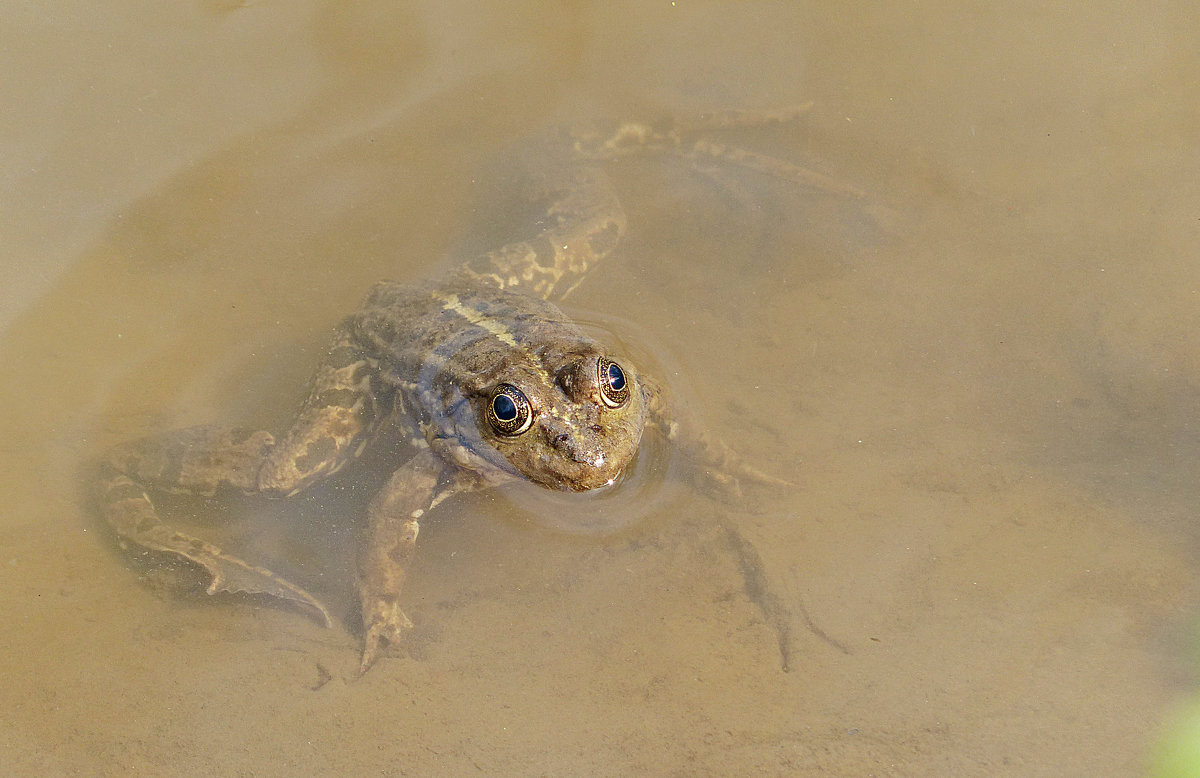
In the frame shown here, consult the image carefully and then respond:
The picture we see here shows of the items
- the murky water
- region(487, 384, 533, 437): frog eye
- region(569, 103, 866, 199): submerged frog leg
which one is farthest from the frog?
region(569, 103, 866, 199): submerged frog leg

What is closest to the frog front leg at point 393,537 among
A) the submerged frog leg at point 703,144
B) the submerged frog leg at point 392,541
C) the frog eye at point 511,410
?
the submerged frog leg at point 392,541

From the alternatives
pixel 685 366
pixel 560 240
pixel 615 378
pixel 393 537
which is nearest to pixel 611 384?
pixel 615 378

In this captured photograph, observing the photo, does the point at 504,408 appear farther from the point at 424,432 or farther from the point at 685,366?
the point at 685,366

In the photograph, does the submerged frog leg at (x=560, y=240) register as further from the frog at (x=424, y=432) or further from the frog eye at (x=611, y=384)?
the frog eye at (x=611, y=384)

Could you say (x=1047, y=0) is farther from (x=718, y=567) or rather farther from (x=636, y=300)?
(x=718, y=567)

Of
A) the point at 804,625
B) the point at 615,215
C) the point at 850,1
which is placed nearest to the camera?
the point at 804,625

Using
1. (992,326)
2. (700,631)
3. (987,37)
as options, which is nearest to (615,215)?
(992,326)

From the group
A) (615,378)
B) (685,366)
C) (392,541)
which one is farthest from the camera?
(685,366)
